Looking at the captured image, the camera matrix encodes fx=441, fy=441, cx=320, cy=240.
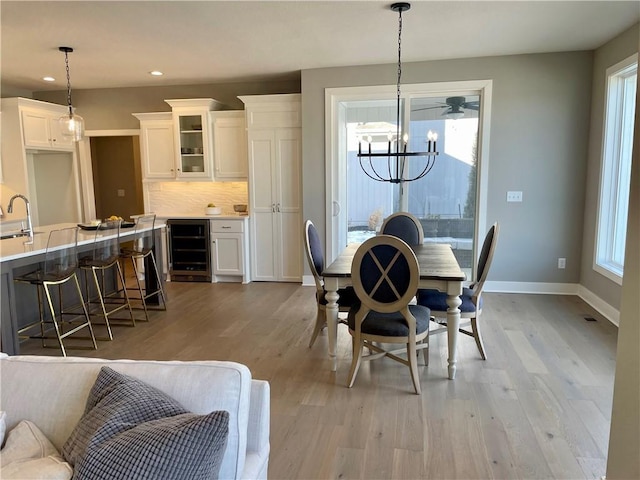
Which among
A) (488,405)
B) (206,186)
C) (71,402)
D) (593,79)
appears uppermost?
(593,79)

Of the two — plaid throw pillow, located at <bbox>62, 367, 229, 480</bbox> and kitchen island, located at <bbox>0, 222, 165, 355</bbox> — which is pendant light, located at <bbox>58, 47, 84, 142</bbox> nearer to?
kitchen island, located at <bbox>0, 222, 165, 355</bbox>

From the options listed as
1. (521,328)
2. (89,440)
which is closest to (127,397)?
(89,440)

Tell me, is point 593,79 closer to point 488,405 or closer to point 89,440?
point 488,405

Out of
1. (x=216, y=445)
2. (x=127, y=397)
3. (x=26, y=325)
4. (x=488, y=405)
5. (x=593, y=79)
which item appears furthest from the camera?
(x=593, y=79)

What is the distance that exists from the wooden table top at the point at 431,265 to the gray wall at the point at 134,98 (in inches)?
128

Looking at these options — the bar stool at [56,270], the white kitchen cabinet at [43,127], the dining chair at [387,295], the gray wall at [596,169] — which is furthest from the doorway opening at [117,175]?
the gray wall at [596,169]

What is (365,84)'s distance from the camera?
5129 mm

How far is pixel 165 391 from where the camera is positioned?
1.26 meters

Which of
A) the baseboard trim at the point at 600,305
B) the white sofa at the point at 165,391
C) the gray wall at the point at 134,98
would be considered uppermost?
the gray wall at the point at 134,98

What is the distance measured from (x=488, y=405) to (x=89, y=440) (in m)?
2.23

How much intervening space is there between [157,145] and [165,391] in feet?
17.7

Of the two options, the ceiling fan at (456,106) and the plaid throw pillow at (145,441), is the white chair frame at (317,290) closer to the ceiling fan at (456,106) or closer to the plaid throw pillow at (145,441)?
the plaid throw pillow at (145,441)

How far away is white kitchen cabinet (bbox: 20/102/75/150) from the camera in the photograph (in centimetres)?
563

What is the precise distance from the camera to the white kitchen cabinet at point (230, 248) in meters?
5.73
